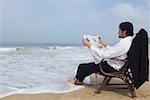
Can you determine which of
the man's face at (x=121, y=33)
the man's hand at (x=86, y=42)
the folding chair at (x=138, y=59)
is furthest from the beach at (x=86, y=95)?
the man's face at (x=121, y=33)

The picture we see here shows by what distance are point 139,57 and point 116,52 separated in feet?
1.35

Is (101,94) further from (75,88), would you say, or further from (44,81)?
(44,81)

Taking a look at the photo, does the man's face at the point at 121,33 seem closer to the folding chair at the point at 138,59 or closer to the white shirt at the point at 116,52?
the white shirt at the point at 116,52

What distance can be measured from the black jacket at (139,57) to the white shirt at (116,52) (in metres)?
0.16

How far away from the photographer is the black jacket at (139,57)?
5164 mm

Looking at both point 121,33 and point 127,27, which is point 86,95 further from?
point 127,27

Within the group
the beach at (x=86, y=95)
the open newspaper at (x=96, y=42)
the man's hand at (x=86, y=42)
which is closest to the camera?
the beach at (x=86, y=95)

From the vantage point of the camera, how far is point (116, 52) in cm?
541

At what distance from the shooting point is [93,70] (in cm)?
580

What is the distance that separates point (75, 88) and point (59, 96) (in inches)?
23.9

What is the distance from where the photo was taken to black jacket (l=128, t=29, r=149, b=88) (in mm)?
5164

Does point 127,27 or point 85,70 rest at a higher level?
point 127,27

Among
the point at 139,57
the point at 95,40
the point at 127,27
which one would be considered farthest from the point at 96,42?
the point at 139,57

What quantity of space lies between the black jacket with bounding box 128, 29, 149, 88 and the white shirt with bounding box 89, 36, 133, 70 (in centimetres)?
16
